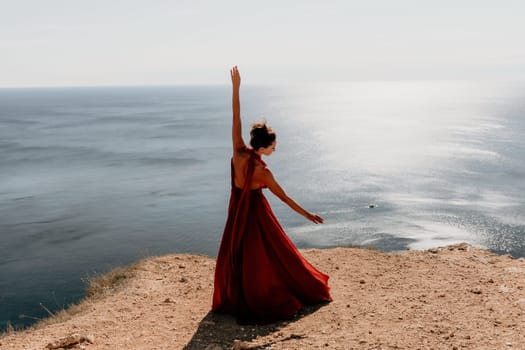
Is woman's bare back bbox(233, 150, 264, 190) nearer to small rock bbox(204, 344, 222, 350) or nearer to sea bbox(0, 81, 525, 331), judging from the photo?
small rock bbox(204, 344, 222, 350)

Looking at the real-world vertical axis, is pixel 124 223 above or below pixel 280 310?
below

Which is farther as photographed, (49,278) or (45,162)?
(45,162)

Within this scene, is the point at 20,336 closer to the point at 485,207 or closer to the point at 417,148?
the point at 485,207

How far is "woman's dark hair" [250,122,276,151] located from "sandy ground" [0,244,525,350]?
254 cm

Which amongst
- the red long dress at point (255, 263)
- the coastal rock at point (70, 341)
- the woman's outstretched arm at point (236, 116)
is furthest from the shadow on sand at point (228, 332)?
the woman's outstretched arm at point (236, 116)

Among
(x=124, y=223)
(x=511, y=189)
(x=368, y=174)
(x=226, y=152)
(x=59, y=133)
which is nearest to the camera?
(x=124, y=223)

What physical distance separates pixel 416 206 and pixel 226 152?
3401 cm

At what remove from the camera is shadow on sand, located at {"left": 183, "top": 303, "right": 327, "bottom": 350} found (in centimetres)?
586

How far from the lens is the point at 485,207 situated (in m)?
37.1

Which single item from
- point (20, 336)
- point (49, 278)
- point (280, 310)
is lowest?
point (49, 278)

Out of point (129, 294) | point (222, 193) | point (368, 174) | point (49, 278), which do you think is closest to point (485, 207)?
point (368, 174)

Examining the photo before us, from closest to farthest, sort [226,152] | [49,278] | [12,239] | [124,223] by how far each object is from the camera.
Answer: [49,278] → [12,239] → [124,223] → [226,152]

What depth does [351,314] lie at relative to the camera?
6.42 m

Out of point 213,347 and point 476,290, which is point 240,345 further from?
point 476,290
